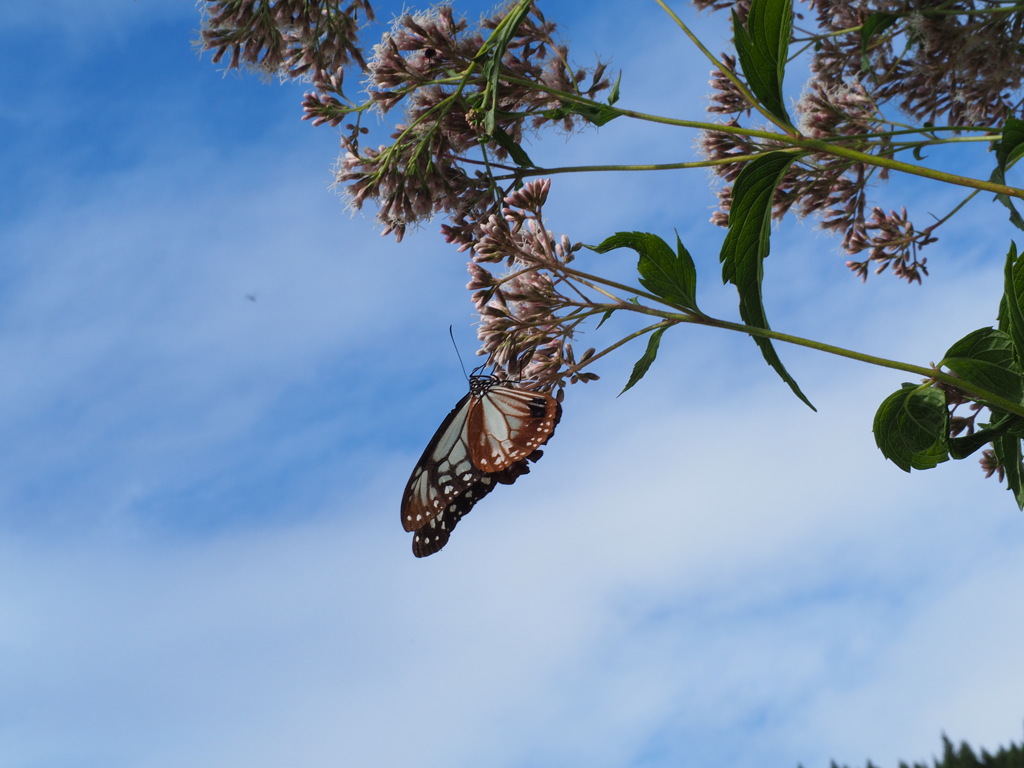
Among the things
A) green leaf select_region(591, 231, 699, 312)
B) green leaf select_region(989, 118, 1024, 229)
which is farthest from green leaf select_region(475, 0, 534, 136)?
green leaf select_region(989, 118, 1024, 229)

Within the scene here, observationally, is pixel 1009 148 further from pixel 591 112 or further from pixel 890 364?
pixel 591 112

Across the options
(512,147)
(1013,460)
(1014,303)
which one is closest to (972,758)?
(1013,460)

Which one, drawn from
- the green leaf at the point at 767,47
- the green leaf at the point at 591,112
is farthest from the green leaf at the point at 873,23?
the green leaf at the point at 591,112

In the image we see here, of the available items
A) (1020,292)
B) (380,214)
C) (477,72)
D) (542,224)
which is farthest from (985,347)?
(380,214)

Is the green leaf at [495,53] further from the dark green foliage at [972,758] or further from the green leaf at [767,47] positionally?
the dark green foliage at [972,758]

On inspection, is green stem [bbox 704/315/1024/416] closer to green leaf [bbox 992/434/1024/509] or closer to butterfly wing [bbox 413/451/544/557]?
green leaf [bbox 992/434/1024/509]

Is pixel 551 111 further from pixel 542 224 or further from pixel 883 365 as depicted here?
pixel 883 365
